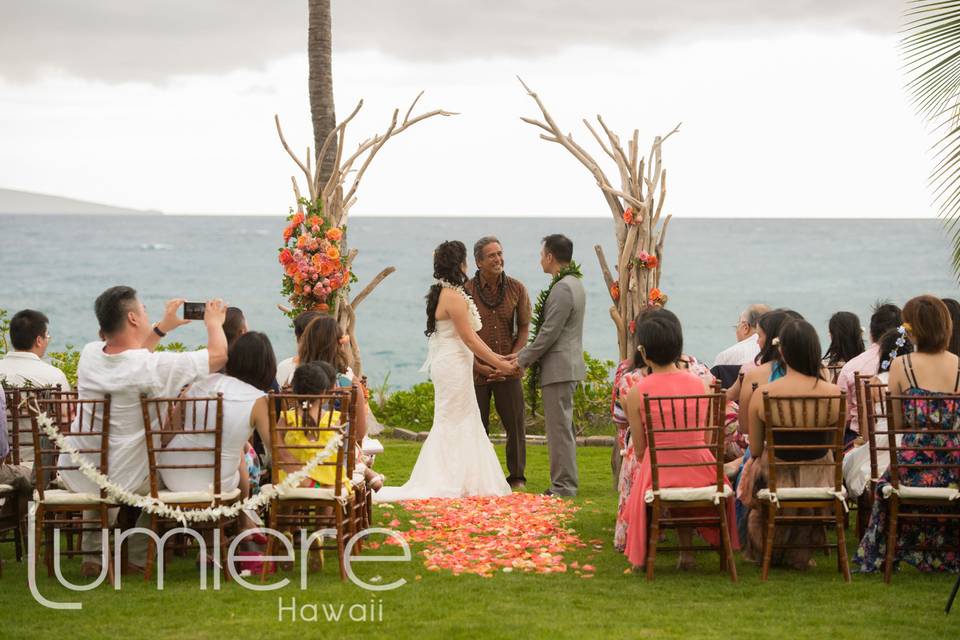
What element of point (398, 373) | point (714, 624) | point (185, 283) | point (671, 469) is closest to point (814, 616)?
point (714, 624)

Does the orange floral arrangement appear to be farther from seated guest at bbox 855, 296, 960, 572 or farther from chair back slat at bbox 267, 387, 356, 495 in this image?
seated guest at bbox 855, 296, 960, 572

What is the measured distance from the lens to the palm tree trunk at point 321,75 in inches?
470

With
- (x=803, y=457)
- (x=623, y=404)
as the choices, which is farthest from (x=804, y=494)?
(x=623, y=404)

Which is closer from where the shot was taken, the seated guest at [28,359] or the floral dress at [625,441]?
the floral dress at [625,441]

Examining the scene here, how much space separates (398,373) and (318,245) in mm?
30028

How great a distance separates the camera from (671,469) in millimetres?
6457

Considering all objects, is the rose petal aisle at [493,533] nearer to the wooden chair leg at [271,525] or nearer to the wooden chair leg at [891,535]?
the wooden chair leg at [271,525]

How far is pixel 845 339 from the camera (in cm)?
793

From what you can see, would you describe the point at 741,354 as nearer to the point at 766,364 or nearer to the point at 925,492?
the point at 766,364

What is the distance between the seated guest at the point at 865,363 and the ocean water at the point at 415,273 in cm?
2776

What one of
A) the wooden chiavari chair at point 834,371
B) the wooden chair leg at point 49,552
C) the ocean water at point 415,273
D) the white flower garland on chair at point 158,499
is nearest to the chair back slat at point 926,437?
the wooden chiavari chair at point 834,371

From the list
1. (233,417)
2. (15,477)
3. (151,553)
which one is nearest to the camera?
(151,553)

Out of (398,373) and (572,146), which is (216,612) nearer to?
(572,146)

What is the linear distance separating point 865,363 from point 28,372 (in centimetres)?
576
